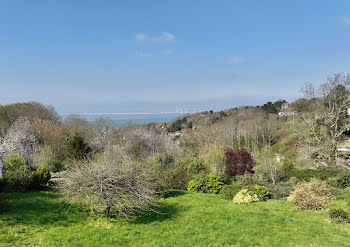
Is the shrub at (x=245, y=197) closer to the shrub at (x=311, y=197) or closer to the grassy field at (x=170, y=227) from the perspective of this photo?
the grassy field at (x=170, y=227)

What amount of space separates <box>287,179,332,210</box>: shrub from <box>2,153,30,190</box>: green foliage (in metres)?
13.0

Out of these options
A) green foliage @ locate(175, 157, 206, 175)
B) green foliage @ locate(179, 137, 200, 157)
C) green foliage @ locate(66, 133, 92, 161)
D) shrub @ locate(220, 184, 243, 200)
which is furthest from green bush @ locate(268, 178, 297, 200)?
green foliage @ locate(66, 133, 92, 161)

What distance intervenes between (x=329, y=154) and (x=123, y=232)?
1893 centimetres

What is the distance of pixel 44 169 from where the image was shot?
13.6 metres

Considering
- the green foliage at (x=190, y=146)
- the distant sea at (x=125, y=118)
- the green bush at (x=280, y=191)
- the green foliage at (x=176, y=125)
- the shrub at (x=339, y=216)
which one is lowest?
the green bush at (x=280, y=191)

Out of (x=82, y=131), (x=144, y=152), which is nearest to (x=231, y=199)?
(x=144, y=152)

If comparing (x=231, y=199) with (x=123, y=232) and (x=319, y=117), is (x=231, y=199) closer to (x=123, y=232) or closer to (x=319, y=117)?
(x=123, y=232)

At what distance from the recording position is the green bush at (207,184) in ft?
51.8

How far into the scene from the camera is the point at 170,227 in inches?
348

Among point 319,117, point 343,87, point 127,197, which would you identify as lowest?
point 127,197

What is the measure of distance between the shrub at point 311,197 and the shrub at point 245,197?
70.0 inches

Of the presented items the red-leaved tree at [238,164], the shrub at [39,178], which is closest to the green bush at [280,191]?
the red-leaved tree at [238,164]

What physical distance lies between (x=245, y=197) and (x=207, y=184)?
356cm

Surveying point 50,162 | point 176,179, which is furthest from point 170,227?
point 50,162
